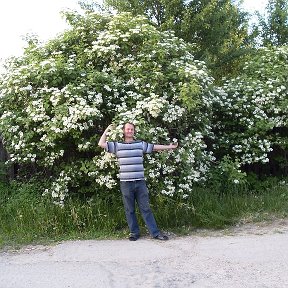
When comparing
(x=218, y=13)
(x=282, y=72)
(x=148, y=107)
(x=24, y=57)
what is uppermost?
(x=218, y=13)

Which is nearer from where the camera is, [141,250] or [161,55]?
[141,250]

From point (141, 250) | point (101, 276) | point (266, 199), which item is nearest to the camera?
point (101, 276)

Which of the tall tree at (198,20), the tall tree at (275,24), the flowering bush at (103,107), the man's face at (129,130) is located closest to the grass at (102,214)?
the flowering bush at (103,107)

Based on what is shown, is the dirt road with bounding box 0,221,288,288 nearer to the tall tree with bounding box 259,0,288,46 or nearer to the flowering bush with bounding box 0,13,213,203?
the flowering bush with bounding box 0,13,213,203

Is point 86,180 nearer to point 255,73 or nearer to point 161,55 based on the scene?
point 161,55

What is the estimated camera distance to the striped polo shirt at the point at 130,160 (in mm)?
6637

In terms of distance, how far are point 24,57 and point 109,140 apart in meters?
3.14

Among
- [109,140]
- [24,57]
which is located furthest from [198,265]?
[24,57]

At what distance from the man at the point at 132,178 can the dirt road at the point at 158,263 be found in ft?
0.78

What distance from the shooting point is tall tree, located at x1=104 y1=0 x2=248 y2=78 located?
48.3 ft

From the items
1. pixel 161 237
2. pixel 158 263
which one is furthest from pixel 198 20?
pixel 158 263

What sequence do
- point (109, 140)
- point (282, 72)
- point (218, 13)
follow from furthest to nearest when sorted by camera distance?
point (218, 13) < point (282, 72) < point (109, 140)

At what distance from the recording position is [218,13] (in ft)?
50.2

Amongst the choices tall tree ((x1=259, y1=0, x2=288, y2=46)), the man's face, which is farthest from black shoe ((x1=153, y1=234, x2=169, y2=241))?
tall tree ((x1=259, y1=0, x2=288, y2=46))
